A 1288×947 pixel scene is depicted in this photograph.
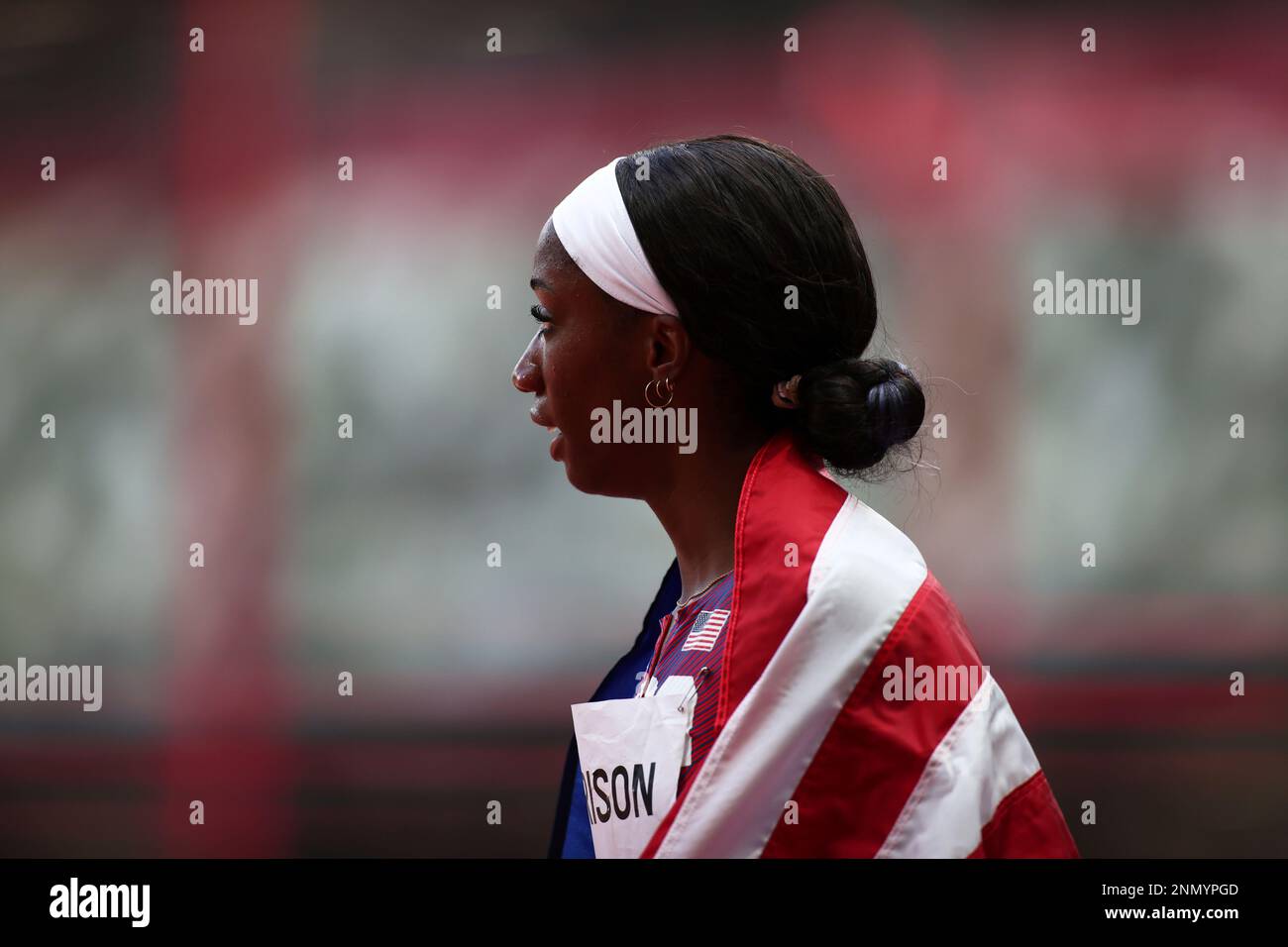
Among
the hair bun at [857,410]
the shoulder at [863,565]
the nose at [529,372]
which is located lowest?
the shoulder at [863,565]

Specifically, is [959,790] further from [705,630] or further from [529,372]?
[529,372]

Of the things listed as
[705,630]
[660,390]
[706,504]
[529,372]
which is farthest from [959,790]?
[529,372]

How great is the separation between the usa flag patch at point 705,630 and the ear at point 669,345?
29 centimetres

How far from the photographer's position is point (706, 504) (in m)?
1.49

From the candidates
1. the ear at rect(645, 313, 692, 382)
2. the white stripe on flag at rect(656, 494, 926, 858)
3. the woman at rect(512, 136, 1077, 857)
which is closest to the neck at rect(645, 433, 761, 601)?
the woman at rect(512, 136, 1077, 857)

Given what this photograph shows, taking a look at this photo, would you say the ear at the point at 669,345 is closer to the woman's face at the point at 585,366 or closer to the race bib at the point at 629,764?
the woman's face at the point at 585,366

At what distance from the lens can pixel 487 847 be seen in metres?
3.30

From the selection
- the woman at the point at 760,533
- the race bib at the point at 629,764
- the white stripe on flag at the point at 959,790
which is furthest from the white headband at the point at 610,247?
the white stripe on flag at the point at 959,790

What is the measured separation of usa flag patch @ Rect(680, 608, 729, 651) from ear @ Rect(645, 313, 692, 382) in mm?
295

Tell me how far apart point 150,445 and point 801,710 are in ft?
8.47

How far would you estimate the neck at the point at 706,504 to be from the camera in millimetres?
1476

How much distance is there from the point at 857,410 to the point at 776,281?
0.18m

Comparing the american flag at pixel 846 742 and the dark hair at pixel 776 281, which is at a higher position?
the dark hair at pixel 776 281

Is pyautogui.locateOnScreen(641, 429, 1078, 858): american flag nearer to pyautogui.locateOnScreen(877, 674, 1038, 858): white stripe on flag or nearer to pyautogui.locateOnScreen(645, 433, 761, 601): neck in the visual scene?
pyautogui.locateOnScreen(877, 674, 1038, 858): white stripe on flag
